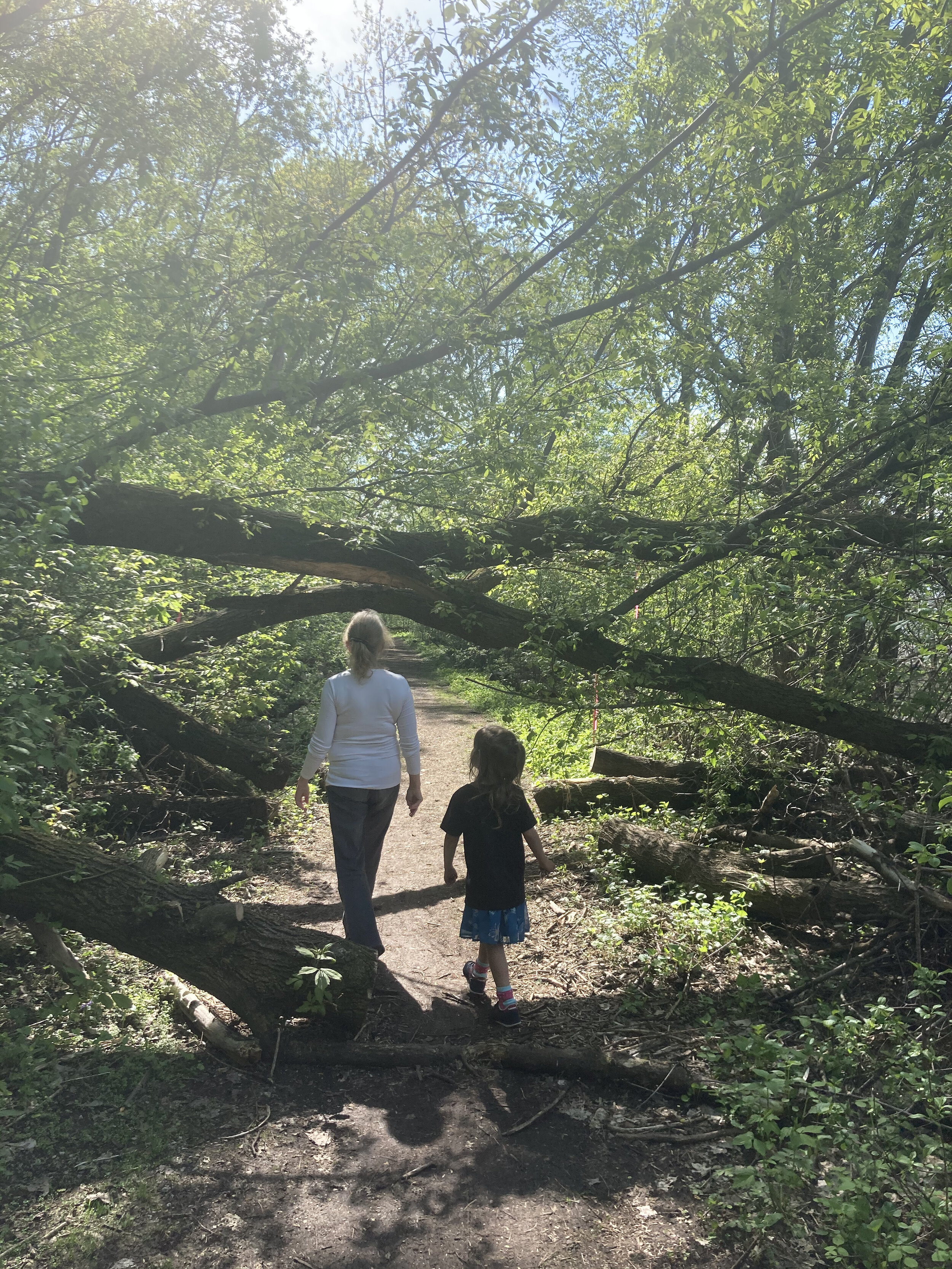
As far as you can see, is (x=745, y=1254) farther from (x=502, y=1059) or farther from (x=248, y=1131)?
(x=248, y=1131)

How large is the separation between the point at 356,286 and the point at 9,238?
3.51 meters

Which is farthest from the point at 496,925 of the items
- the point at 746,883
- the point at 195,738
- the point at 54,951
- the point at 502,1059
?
the point at 195,738

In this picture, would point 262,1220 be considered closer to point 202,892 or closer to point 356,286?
point 202,892

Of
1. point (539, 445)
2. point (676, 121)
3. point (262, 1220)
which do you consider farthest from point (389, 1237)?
point (676, 121)

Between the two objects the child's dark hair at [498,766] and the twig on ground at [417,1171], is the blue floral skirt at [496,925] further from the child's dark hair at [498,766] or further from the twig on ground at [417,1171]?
the twig on ground at [417,1171]

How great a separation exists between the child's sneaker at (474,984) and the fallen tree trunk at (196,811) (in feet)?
13.4

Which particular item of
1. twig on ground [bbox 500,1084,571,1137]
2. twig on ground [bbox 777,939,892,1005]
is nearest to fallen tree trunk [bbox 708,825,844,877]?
twig on ground [bbox 777,939,892,1005]

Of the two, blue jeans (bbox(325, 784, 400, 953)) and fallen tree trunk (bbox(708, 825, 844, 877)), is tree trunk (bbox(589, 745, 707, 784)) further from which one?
blue jeans (bbox(325, 784, 400, 953))

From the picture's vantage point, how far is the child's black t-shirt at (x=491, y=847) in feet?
14.9

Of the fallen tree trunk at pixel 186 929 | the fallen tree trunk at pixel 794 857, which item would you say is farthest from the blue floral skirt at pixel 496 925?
the fallen tree trunk at pixel 794 857

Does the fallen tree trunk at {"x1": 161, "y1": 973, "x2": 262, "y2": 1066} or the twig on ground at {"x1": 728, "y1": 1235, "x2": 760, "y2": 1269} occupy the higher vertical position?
the twig on ground at {"x1": 728, "y1": 1235, "x2": 760, "y2": 1269}

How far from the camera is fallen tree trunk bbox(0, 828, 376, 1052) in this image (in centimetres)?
420

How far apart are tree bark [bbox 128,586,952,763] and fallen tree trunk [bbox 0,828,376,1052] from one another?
3.01 meters

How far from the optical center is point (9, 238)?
746cm
